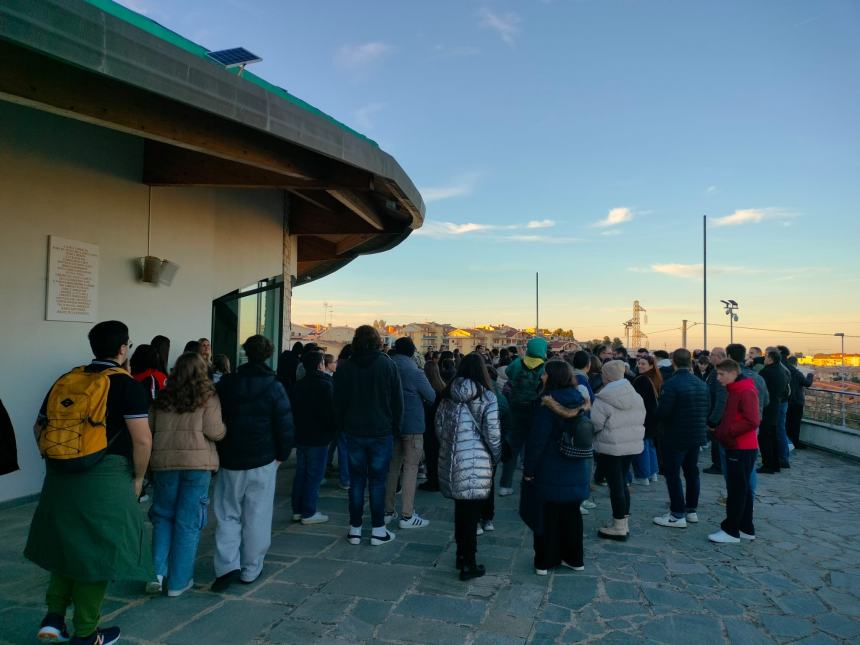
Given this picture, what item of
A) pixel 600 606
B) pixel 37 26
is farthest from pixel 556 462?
pixel 37 26

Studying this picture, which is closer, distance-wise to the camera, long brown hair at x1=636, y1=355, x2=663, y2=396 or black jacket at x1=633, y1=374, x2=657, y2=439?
black jacket at x1=633, y1=374, x2=657, y2=439

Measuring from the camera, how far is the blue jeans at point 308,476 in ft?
18.7

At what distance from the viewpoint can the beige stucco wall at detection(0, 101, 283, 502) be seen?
5863 millimetres

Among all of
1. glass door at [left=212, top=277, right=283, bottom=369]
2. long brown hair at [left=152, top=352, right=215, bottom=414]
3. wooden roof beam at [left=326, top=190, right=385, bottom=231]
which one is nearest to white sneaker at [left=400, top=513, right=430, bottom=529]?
long brown hair at [left=152, top=352, right=215, bottom=414]

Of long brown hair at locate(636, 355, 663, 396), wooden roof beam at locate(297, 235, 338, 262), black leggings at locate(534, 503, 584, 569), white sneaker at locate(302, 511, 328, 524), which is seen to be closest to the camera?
black leggings at locate(534, 503, 584, 569)

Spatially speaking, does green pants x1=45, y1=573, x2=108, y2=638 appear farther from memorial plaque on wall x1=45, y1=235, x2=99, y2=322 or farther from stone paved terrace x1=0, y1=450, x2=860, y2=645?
memorial plaque on wall x1=45, y1=235, x2=99, y2=322

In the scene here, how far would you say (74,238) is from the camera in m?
6.41

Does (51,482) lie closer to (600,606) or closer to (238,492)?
(238,492)

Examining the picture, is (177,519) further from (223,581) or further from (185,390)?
(185,390)

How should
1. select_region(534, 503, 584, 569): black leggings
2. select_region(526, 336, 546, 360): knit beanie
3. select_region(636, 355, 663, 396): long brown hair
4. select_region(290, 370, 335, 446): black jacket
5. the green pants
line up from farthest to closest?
select_region(636, 355, 663, 396): long brown hair
select_region(526, 336, 546, 360): knit beanie
select_region(290, 370, 335, 446): black jacket
select_region(534, 503, 584, 569): black leggings
the green pants

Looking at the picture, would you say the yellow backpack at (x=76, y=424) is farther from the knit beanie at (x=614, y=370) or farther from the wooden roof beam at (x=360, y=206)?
the wooden roof beam at (x=360, y=206)

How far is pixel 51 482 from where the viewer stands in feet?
10.4

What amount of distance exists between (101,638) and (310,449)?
2.60 metres

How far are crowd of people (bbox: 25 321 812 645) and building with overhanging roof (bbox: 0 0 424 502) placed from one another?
4.43 feet
